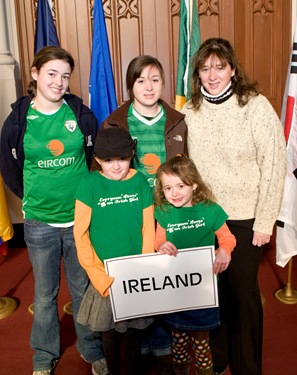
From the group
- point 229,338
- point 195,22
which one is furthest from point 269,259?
point 195,22

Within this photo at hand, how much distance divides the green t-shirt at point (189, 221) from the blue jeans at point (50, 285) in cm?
52

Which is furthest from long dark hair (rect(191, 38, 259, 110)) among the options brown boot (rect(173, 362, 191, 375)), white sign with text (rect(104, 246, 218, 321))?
brown boot (rect(173, 362, 191, 375))

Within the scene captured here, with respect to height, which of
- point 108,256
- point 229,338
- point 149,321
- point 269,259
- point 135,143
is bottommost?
point 269,259

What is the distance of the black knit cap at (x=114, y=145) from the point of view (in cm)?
198

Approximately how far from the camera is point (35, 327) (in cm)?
241

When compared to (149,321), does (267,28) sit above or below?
above

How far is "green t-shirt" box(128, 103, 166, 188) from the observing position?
223 centimetres

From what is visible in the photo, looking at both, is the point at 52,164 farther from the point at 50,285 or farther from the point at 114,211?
the point at 50,285

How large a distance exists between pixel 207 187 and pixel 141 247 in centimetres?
42

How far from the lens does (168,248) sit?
2010mm

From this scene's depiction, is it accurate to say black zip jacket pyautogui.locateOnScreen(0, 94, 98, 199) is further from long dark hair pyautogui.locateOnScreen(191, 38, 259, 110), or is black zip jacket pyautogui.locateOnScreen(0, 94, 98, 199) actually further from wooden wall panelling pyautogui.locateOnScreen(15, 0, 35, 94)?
wooden wall panelling pyautogui.locateOnScreen(15, 0, 35, 94)

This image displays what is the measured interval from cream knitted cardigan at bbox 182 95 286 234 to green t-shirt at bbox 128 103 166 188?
0.16 m

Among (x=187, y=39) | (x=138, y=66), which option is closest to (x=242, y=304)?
(x=138, y=66)

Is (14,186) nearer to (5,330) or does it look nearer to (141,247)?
(141,247)
